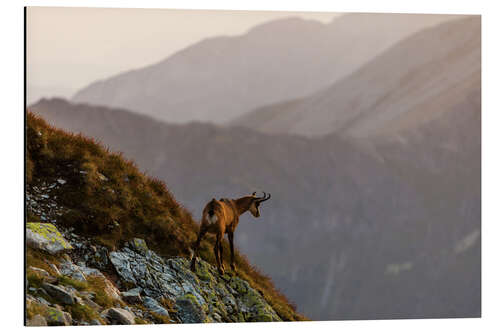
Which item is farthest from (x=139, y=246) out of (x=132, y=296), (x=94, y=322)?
(x=94, y=322)

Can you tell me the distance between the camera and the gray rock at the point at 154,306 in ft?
37.4

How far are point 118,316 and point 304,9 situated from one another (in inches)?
345

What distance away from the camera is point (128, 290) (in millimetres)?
11391

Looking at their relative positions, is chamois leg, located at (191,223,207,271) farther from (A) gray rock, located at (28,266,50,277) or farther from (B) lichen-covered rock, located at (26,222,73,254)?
(A) gray rock, located at (28,266,50,277)

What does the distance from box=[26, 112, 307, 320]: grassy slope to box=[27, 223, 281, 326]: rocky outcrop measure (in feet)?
1.02

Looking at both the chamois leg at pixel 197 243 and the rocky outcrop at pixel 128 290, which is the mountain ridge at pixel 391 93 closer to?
the rocky outcrop at pixel 128 290

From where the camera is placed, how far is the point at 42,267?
425 inches

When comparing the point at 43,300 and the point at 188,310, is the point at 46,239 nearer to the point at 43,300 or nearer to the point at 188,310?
the point at 43,300

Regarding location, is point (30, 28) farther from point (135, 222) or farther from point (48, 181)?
point (135, 222)

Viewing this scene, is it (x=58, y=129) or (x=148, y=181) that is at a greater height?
(x=58, y=129)

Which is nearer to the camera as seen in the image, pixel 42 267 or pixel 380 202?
pixel 42 267
